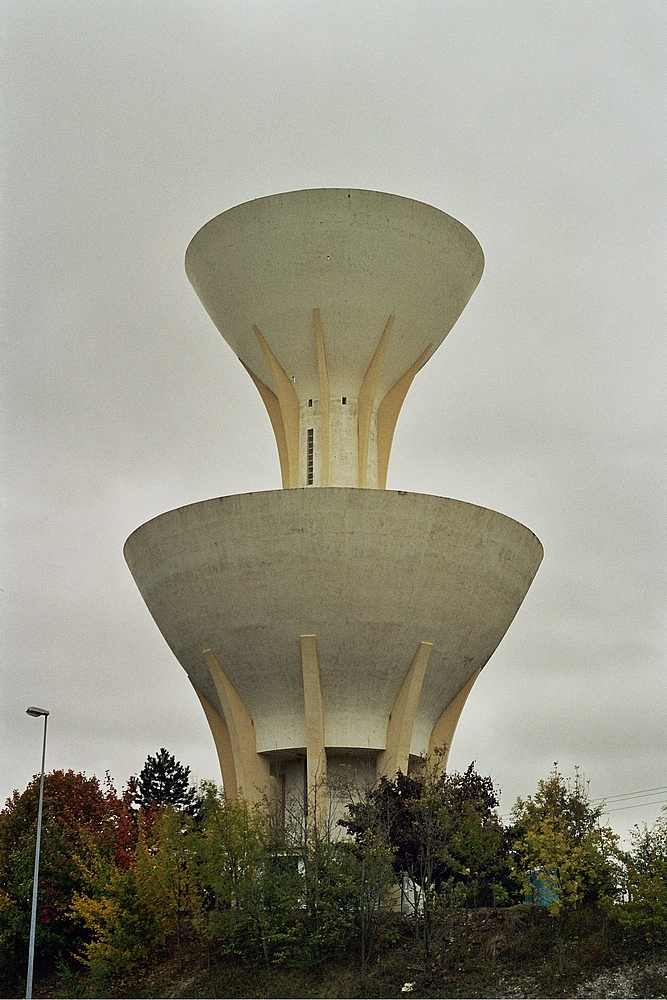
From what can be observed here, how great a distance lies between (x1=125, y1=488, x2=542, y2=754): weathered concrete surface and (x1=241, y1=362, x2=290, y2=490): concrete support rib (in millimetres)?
5216

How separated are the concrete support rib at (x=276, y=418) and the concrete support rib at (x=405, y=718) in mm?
7640

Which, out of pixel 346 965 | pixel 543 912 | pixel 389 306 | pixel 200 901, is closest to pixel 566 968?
pixel 543 912

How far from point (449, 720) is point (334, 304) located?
12.7 meters

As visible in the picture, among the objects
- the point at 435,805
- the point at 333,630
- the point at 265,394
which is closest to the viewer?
the point at 435,805

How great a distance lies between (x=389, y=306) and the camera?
1473 inches

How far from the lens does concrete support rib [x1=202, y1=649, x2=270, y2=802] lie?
3541cm

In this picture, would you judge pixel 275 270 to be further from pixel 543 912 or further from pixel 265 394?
pixel 543 912

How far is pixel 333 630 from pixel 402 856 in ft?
20.2

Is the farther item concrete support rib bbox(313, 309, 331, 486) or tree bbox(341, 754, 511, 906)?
concrete support rib bbox(313, 309, 331, 486)

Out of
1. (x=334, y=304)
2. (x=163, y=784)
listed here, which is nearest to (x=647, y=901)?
(x=334, y=304)

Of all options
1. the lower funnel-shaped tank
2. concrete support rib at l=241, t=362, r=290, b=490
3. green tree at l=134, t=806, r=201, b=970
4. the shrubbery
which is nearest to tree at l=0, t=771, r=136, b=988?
the shrubbery

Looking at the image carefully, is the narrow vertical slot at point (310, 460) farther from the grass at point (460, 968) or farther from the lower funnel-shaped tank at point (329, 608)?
the grass at point (460, 968)

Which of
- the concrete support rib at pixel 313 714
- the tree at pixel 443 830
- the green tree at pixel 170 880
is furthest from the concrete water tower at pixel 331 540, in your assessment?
the green tree at pixel 170 880

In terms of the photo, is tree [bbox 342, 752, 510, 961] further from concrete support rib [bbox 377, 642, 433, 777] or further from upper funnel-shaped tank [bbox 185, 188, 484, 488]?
upper funnel-shaped tank [bbox 185, 188, 484, 488]
